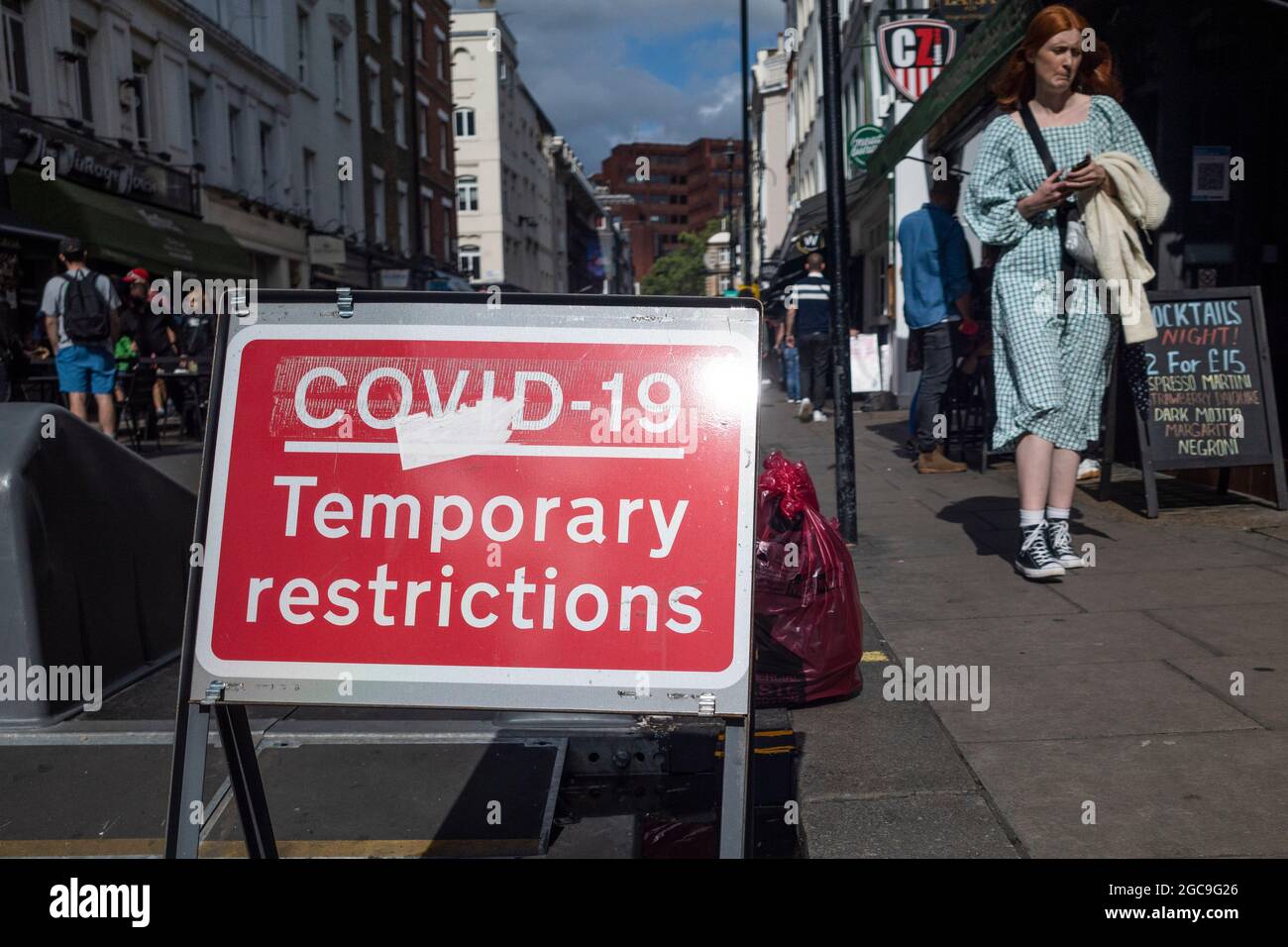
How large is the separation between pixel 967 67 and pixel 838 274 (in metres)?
2.50

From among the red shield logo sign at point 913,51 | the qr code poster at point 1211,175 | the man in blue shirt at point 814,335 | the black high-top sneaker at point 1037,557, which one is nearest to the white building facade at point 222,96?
the man in blue shirt at point 814,335

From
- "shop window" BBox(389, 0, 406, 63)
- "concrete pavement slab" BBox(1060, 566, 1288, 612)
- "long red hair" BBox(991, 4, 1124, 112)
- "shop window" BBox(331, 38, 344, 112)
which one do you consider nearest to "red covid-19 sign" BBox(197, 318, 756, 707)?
"concrete pavement slab" BBox(1060, 566, 1288, 612)

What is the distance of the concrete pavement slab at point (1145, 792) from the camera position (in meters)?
2.52

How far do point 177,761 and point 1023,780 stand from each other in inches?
78.3

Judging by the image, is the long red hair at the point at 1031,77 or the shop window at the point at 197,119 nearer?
the long red hair at the point at 1031,77

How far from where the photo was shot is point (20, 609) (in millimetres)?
3684

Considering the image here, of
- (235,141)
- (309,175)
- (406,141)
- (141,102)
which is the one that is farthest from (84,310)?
(406,141)

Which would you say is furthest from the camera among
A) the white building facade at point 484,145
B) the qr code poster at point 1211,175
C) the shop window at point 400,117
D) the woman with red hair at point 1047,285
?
the white building facade at point 484,145

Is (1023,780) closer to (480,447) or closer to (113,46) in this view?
(480,447)

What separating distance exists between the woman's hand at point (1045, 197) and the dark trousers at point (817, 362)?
1006 cm

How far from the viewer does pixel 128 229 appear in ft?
60.8

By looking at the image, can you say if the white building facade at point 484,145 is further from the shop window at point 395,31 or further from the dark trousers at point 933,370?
the dark trousers at point 933,370
